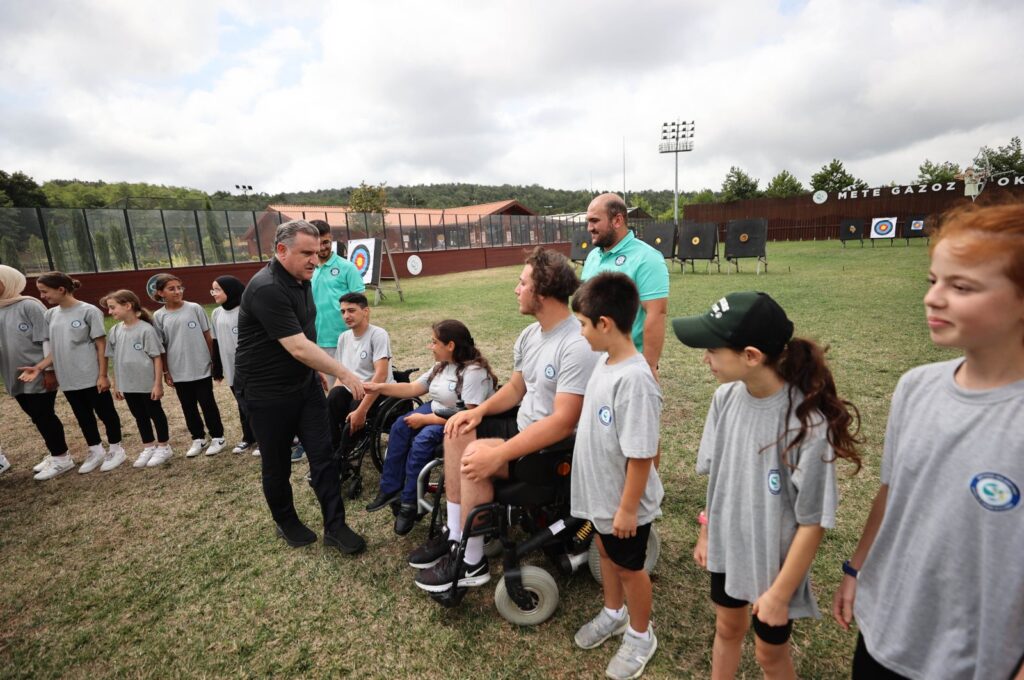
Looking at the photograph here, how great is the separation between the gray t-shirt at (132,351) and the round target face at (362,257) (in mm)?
8845

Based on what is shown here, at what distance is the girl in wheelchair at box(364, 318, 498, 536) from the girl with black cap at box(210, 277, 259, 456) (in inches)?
67.9

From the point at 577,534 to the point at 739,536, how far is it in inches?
40.9

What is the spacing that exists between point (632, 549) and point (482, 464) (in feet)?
2.35

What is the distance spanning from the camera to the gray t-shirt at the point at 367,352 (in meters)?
3.57

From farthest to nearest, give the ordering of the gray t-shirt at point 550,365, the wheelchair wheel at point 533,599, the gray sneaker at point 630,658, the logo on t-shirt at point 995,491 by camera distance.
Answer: the wheelchair wheel at point 533,599 → the gray t-shirt at point 550,365 → the gray sneaker at point 630,658 → the logo on t-shirt at point 995,491

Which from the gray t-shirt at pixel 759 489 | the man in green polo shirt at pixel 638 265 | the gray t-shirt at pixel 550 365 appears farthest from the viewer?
the man in green polo shirt at pixel 638 265

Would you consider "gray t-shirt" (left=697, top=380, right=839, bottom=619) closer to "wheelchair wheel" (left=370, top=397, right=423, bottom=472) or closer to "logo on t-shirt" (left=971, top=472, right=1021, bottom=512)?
"logo on t-shirt" (left=971, top=472, right=1021, bottom=512)

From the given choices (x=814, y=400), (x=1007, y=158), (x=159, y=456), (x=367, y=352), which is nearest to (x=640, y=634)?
(x=814, y=400)

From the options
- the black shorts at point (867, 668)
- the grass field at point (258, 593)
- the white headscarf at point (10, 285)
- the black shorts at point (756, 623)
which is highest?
the white headscarf at point (10, 285)

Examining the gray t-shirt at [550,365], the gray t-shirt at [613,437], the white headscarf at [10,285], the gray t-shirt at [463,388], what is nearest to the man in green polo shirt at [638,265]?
the gray t-shirt at [550,365]

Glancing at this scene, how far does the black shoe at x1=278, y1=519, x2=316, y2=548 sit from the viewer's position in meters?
2.98

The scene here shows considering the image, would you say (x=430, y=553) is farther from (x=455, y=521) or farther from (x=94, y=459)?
(x=94, y=459)

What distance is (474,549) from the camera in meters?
2.30

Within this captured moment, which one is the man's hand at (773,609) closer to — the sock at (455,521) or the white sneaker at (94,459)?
the sock at (455,521)
